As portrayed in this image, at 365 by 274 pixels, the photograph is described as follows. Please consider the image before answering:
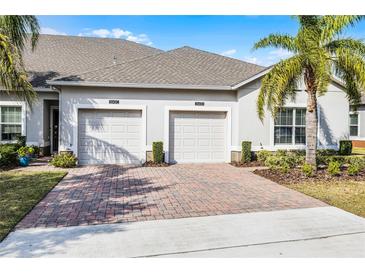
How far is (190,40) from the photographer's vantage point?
18.7m

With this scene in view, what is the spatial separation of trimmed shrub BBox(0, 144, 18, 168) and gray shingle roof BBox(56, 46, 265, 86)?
348 cm

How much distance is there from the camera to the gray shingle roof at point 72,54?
52.1ft

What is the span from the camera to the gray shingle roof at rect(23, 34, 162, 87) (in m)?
15.9

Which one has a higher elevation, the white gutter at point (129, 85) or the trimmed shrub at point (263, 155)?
the white gutter at point (129, 85)

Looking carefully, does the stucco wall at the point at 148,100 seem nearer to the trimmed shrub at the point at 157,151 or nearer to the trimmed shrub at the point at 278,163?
the trimmed shrub at the point at 157,151

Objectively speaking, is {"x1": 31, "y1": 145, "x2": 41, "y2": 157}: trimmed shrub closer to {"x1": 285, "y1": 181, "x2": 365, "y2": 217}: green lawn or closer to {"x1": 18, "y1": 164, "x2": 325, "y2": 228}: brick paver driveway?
{"x1": 18, "y1": 164, "x2": 325, "y2": 228}: brick paver driveway

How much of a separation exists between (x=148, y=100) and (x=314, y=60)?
687cm

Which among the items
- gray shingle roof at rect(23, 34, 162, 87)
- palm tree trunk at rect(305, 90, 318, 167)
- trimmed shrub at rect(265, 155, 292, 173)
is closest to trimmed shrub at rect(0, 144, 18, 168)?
gray shingle roof at rect(23, 34, 162, 87)

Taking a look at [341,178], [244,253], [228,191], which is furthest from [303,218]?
[341,178]

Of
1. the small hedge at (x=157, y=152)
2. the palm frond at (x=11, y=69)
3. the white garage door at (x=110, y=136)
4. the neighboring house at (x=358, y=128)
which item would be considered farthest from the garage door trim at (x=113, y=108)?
the neighboring house at (x=358, y=128)

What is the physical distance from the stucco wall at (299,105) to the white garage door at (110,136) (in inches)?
188

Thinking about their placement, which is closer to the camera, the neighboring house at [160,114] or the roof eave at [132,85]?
the roof eave at [132,85]

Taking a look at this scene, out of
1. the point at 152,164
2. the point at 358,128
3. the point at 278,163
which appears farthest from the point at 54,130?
the point at 358,128

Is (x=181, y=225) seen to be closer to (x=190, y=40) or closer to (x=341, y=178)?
(x=341, y=178)
